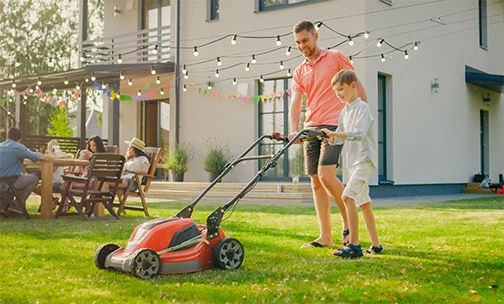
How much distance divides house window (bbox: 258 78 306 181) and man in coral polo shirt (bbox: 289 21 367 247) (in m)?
8.08

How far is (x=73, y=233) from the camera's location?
6184 mm

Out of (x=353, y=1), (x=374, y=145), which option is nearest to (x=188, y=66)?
(x=353, y=1)

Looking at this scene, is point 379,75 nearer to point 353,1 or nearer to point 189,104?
point 353,1

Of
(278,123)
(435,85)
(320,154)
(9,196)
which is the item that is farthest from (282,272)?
(435,85)

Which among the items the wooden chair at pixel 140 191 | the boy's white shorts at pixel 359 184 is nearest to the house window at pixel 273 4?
the wooden chair at pixel 140 191

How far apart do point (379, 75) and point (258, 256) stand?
9588 mm

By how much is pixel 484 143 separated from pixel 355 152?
14.7m

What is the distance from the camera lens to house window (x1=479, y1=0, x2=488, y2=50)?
710 inches

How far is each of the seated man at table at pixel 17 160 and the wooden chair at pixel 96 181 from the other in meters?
0.44

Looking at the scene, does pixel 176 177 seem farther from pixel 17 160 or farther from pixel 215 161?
pixel 17 160

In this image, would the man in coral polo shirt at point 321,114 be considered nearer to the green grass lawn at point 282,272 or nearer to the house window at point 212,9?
the green grass lawn at point 282,272

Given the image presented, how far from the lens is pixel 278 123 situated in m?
13.8

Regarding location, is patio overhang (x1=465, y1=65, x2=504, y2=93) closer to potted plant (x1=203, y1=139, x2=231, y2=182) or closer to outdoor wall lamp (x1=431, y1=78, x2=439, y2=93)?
outdoor wall lamp (x1=431, y1=78, x2=439, y2=93)

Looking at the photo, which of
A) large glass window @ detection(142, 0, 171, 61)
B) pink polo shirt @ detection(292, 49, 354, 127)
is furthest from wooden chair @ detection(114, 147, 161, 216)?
large glass window @ detection(142, 0, 171, 61)
